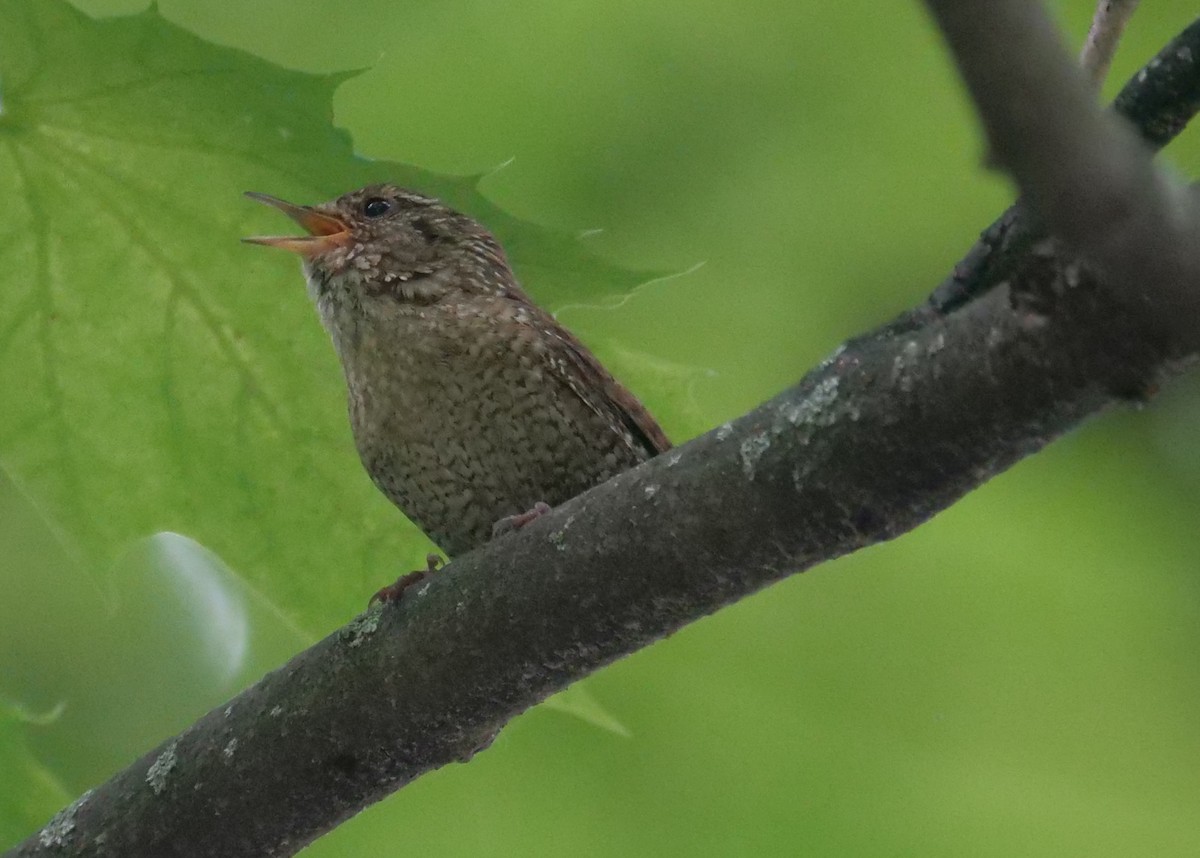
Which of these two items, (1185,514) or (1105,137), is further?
(1185,514)

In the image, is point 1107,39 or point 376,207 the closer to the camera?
point 1107,39

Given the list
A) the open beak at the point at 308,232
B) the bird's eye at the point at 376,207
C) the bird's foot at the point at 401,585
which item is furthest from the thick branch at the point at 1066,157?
the bird's eye at the point at 376,207

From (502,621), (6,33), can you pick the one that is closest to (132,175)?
(6,33)

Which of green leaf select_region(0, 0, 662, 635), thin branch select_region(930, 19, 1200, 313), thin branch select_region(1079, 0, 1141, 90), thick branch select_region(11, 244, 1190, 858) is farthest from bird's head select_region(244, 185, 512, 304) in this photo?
thin branch select_region(930, 19, 1200, 313)

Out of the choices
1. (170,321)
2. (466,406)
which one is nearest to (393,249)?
(466,406)

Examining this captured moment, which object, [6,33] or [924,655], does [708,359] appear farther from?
[6,33]

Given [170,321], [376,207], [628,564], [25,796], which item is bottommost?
[25,796]

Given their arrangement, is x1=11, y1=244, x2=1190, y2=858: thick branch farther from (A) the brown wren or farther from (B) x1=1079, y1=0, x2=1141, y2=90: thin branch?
(A) the brown wren

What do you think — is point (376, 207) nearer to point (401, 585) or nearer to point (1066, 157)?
point (401, 585)
